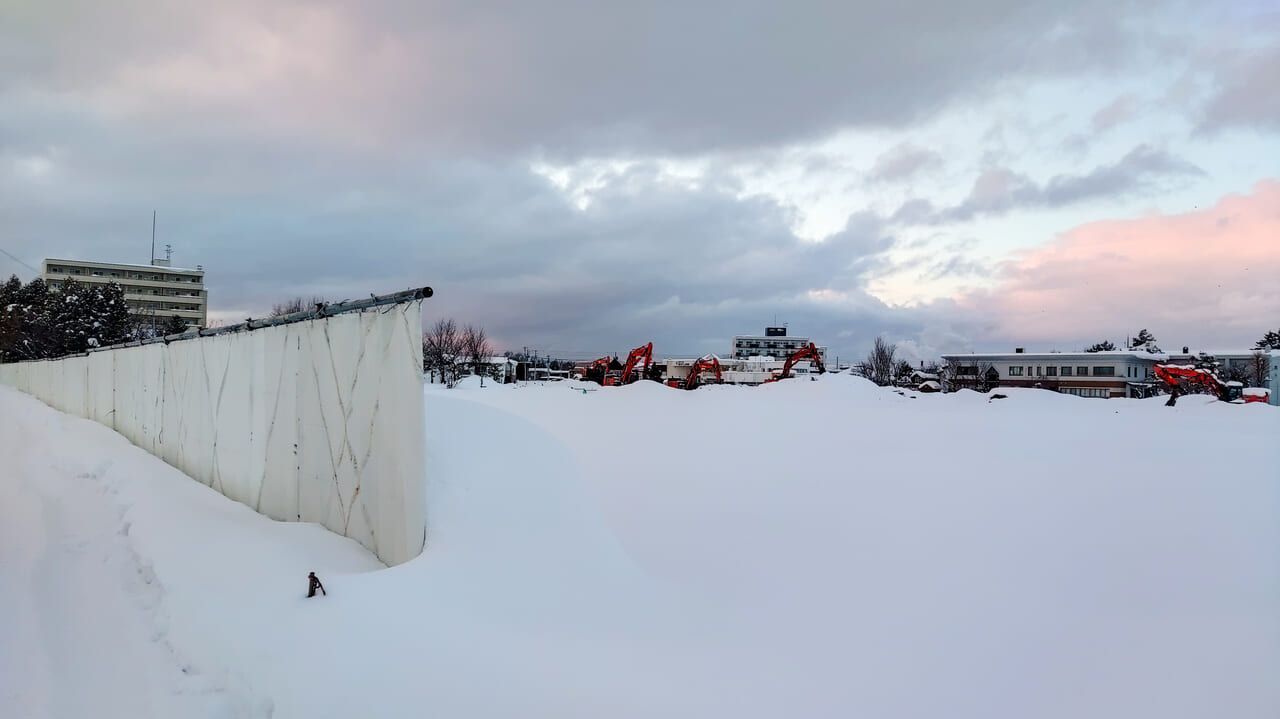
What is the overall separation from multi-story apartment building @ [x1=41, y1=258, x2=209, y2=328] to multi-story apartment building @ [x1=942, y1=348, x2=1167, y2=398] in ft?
287

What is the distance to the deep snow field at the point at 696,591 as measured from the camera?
3900 millimetres

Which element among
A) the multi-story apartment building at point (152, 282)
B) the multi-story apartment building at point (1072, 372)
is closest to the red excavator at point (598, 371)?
the multi-story apartment building at point (1072, 372)

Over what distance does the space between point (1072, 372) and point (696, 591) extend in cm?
6000

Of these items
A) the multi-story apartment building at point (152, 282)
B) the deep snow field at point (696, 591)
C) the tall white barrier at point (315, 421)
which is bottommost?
the deep snow field at point (696, 591)

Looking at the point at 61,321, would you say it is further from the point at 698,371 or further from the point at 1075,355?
the point at 1075,355

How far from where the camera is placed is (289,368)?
7863mm

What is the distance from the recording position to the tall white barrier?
19.9 feet

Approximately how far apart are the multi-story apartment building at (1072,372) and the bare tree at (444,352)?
41.5m

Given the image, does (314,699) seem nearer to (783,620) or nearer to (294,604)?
(294,604)

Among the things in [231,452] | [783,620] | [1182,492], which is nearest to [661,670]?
[783,620]

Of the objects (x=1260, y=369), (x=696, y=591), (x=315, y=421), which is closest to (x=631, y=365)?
(x=315, y=421)

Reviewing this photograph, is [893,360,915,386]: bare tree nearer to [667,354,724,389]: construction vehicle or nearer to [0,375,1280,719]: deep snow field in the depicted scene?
[667,354,724,389]: construction vehicle

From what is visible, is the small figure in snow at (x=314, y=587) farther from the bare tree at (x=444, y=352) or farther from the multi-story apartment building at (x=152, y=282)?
the multi-story apartment building at (x=152, y=282)

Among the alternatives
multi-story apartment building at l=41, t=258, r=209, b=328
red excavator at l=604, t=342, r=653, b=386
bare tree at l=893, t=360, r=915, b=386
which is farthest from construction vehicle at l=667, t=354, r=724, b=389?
multi-story apartment building at l=41, t=258, r=209, b=328
